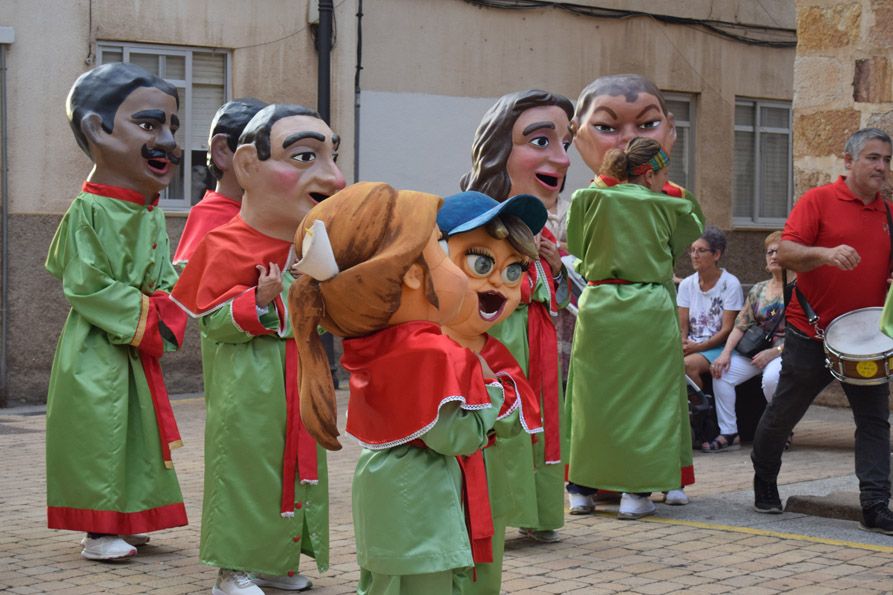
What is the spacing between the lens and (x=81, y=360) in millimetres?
6523

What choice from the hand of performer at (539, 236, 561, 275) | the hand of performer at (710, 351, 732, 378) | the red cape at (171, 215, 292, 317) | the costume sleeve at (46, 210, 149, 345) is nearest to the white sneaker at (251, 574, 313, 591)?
the red cape at (171, 215, 292, 317)

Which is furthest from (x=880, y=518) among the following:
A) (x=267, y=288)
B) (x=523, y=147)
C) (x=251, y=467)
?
(x=267, y=288)

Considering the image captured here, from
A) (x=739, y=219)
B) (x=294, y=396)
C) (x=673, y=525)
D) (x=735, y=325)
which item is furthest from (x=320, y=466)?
(x=739, y=219)

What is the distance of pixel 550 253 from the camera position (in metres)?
6.80

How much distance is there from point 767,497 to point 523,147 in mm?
2306

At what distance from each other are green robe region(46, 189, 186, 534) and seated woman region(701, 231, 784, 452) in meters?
4.61

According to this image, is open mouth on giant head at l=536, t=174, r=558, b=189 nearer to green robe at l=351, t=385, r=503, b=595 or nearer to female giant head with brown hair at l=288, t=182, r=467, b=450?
female giant head with brown hair at l=288, t=182, r=467, b=450

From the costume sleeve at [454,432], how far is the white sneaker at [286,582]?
1.81m

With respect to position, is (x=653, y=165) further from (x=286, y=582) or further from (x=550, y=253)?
(x=286, y=582)

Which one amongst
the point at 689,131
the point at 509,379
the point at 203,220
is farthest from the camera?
the point at 689,131

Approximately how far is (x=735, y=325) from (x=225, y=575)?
5.47 metres

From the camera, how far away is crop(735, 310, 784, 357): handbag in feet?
32.8

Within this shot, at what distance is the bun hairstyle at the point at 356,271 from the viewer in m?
4.21

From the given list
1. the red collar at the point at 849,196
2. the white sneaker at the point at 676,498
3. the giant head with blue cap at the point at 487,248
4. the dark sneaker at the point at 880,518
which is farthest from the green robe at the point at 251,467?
the red collar at the point at 849,196
